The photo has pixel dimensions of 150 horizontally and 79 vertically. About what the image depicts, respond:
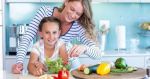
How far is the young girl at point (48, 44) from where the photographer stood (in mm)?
2064

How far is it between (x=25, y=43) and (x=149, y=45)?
2.06 meters

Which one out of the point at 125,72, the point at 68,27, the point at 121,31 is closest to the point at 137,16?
the point at 121,31

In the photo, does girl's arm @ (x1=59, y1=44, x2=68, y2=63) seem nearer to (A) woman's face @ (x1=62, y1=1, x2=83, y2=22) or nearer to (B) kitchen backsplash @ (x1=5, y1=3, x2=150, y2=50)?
(A) woman's face @ (x1=62, y1=1, x2=83, y2=22)

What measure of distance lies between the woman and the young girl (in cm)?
6

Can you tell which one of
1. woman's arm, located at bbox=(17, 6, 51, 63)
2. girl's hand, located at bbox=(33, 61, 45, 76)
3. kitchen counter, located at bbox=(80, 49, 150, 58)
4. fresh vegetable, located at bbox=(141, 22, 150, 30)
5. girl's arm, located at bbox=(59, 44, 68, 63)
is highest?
fresh vegetable, located at bbox=(141, 22, 150, 30)

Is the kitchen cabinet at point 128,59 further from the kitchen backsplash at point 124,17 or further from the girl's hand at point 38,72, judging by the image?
the girl's hand at point 38,72

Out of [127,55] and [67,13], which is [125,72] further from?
[127,55]

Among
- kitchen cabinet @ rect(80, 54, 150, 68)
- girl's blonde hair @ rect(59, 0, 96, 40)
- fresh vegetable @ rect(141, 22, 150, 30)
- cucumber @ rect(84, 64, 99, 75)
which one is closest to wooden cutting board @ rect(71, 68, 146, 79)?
cucumber @ rect(84, 64, 99, 75)

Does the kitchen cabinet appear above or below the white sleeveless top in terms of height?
below

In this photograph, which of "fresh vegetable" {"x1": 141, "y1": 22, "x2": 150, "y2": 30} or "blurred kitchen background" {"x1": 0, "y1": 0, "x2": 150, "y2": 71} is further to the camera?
"fresh vegetable" {"x1": 141, "y1": 22, "x2": 150, "y2": 30}

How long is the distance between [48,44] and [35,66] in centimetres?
20

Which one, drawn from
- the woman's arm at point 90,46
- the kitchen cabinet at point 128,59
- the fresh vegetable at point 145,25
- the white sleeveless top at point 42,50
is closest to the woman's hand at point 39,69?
the white sleeveless top at point 42,50

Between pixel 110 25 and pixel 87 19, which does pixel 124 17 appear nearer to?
pixel 110 25

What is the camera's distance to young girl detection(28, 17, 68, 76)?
6.77ft
